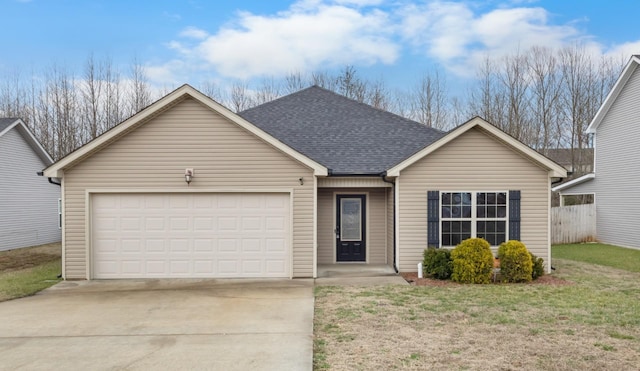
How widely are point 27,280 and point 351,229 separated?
29.1ft

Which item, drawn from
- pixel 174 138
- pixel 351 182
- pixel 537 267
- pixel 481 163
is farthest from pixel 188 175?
pixel 537 267

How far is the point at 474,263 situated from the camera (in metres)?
9.98

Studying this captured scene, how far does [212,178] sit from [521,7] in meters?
15.8

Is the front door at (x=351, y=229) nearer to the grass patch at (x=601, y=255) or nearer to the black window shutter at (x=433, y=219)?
the black window shutter at (x=433, y=219)

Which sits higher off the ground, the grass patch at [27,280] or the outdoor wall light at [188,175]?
the outdoor wall light at [188,175]

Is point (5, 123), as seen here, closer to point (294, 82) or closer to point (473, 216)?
point (294, 82)

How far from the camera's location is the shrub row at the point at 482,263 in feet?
32.8

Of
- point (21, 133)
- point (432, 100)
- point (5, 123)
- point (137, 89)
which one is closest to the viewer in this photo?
point (5, 123)

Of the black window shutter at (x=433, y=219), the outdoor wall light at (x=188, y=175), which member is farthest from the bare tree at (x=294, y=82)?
the black window shutter at (x=433, y=219)

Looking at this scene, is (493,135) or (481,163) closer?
(493,135)

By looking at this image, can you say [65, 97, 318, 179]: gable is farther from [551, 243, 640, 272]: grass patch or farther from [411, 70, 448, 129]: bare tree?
[411, 70, 448, 129]: bare tree

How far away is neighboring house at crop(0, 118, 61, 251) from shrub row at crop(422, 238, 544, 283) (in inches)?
690

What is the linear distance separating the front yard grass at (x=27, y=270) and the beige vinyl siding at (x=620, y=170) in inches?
808

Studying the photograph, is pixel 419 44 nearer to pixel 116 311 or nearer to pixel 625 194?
pixel 625 194
